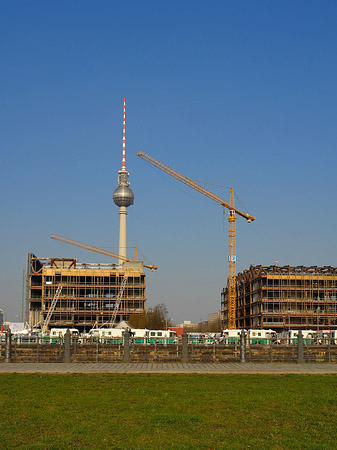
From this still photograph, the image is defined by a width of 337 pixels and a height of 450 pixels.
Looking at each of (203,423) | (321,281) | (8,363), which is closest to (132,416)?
(203,423)

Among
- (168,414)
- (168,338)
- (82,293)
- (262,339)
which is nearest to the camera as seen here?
(168,414)

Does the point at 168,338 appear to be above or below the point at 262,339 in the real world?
below

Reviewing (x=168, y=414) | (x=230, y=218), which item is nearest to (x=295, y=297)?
(x=230, y=218)

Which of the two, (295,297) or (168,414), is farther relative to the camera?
(295,297)

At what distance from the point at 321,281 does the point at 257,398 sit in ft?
413

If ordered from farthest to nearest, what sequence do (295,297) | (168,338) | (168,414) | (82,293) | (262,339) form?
(82,293), (295,297), (168,338), (262,339), (168,414)

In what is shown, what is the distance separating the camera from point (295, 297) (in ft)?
447

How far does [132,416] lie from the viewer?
14266 millimetres

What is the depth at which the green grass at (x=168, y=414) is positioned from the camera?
455 inches

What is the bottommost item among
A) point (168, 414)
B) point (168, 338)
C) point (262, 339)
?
point (168, 338)

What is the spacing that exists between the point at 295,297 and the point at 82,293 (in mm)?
53408

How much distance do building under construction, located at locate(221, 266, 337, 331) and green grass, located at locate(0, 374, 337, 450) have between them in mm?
114182

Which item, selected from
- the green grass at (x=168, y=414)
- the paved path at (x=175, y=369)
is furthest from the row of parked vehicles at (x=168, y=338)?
the green grass at (x=168, y=414)

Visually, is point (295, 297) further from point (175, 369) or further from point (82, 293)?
point (175, 369)
